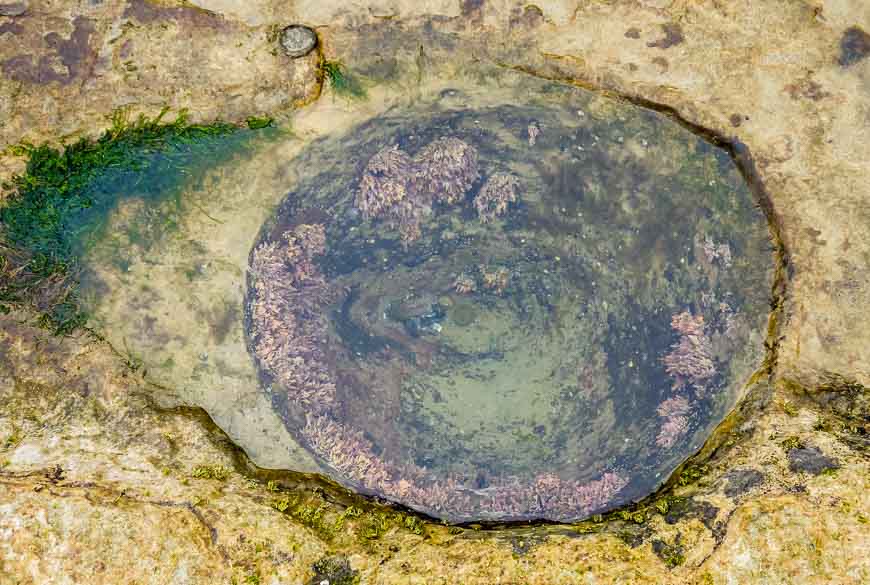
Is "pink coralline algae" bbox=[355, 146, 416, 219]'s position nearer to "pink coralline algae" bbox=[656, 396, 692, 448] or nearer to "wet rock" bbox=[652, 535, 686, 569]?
"pink coralline algae" bbox=[656, 396, 692, 448]

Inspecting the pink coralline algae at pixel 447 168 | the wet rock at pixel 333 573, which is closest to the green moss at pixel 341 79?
the pink coralline algae at pixel 447 168

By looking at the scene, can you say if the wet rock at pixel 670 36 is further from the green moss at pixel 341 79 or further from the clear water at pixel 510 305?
the green moss at pixel 341 79

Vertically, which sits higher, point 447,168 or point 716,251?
point 447,168

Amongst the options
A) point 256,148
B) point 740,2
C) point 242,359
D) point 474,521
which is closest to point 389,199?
point 256,148

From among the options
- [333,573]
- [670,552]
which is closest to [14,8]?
[333,573]

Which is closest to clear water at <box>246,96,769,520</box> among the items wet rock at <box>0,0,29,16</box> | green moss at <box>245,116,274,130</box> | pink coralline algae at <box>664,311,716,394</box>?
pink coralline algae at <box>664,311,716,394</box>

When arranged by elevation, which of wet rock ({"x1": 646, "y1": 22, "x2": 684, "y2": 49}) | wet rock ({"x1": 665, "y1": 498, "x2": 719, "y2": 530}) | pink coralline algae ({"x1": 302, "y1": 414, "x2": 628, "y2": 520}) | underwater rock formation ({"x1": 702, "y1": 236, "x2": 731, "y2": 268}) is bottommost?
pink coralline algae ({"x1": 302, "y1": 414, "x2": 628, "y2": 520})

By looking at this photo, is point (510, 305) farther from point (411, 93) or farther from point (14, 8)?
point (14, 8)
